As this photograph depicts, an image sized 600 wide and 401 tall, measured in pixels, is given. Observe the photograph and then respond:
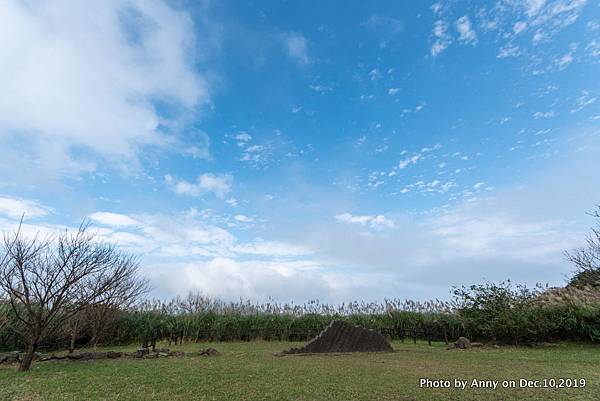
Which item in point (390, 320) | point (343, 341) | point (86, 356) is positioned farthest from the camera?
point (390, 320)

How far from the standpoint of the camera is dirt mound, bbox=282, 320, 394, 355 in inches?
361

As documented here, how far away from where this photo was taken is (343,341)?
31.1 feet

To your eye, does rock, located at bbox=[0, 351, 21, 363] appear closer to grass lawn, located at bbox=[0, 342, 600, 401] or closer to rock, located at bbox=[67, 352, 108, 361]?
grass lawn, located at bbox=[0, 342, 600, 401]

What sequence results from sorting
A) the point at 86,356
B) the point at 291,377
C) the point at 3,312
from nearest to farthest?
the point at 291,377 → the point at 86,356 → the point at 3,312

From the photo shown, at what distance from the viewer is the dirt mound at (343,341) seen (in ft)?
30.1

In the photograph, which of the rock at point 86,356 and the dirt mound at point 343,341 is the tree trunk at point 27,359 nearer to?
the rock at point 86,356

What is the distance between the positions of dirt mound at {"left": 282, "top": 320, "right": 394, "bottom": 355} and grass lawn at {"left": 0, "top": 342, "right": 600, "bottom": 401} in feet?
1.88

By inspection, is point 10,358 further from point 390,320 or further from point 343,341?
point 390,320

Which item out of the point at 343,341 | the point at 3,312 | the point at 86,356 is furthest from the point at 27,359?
the point at 343,341

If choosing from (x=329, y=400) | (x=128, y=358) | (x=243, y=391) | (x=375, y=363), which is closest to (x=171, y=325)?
(x=128, y=358)

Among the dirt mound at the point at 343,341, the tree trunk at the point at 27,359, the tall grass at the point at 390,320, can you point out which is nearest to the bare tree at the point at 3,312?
the tall grass at the point at 390,320

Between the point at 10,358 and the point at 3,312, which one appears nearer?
the point at 10,358

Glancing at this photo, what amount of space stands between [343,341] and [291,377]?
12.7 ft

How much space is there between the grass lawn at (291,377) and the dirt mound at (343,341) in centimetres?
57
